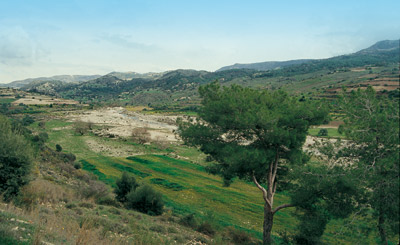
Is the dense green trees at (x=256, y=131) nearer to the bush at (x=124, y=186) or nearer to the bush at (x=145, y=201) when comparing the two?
the bush at (x=145, y=201)

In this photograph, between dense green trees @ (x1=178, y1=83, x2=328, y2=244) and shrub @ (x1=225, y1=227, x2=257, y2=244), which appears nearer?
dense green trees @ (x1=178, y1=83, x2=328, y2=244)

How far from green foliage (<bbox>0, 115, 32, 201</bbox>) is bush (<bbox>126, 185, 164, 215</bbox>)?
7.31m

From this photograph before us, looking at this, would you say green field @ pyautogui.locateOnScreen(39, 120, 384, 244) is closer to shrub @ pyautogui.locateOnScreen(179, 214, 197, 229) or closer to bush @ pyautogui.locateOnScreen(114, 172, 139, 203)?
shrub @ pyautogui.locateOnScreen(179, 214, 197, 229)

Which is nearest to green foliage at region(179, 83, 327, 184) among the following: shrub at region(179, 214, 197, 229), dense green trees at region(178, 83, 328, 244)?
dense green trees at region(178, 83, 328, 244)

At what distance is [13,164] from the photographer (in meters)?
12.7

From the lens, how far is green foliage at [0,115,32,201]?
12.1m

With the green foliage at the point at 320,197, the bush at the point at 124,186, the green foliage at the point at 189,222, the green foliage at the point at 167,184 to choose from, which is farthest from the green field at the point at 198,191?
the bush at the point at 124,186

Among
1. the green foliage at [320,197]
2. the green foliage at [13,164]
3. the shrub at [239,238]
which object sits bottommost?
the shrub at [239,238]

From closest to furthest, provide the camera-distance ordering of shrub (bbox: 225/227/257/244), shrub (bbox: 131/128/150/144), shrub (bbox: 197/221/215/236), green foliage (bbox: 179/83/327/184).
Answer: green foliage (bbox: 179/83/327/184)
shrub (bbox: 225/227/257/244)
shrub (bbox: 197/221/215/236)
shrub (bbox: 131/128/150/144)

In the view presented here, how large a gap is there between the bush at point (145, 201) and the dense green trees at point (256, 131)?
6.07m

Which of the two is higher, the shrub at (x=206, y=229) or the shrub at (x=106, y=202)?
the shrub at (x=106, y=202)

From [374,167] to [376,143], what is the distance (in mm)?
1042

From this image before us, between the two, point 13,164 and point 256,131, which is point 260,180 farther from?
point 13,164

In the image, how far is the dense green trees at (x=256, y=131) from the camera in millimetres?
12484
